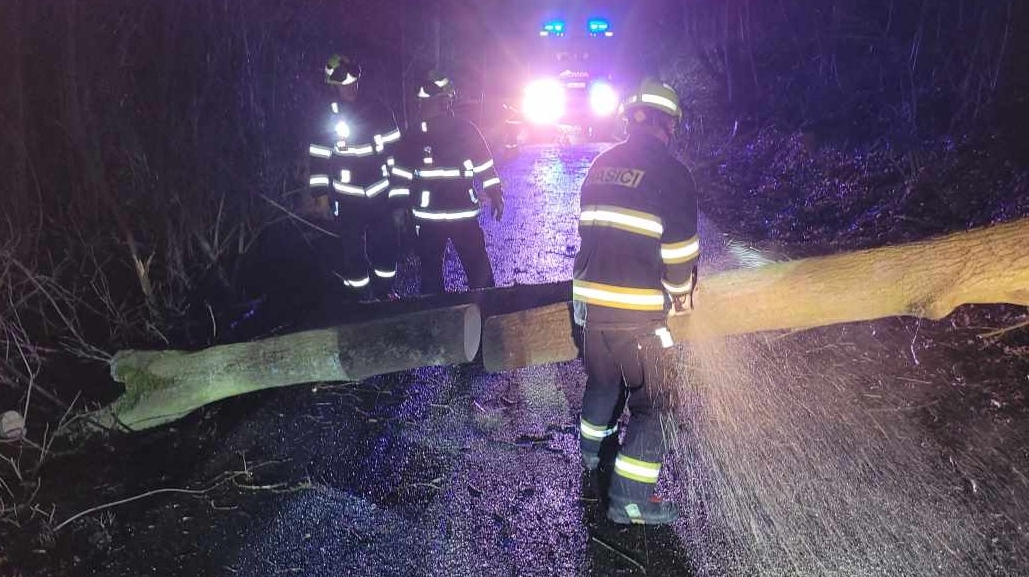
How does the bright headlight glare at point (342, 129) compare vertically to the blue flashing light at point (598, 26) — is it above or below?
below

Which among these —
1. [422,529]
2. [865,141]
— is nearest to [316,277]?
[422,529]

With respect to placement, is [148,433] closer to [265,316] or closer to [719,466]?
[265,316]

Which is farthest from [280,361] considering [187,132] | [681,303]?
[187,132]

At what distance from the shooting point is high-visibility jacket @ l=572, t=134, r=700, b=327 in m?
2.51

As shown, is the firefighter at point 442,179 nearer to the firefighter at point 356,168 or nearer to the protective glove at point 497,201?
the protective glove at point 497,201

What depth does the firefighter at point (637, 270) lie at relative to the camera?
2.52m

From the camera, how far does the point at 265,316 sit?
17.9 feet

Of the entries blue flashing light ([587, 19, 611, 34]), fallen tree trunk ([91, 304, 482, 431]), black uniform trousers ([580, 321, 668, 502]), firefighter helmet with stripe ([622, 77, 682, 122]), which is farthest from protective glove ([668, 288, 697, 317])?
blue flashing light ([587, 19, 611, 34])

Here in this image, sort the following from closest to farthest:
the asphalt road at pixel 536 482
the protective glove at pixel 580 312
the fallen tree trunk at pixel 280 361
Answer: the asphalt road at pixel 536 482
the protective glove at pixel 580 312
the fallen tree trunk at pixel 280 361

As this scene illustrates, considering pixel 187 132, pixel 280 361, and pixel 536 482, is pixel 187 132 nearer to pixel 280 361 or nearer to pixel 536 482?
pixel 280 361

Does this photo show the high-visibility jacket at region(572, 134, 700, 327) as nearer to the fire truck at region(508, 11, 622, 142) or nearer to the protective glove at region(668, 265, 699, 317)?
the protective glove at region(668, 265, 699, 317)

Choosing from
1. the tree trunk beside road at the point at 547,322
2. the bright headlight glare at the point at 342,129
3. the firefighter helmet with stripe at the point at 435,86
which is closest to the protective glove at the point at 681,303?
the tree trunk beside road at the point at 547,322

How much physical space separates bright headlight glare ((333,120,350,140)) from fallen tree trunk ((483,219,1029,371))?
2083 millimetres

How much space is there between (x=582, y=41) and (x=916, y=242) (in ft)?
48.3
